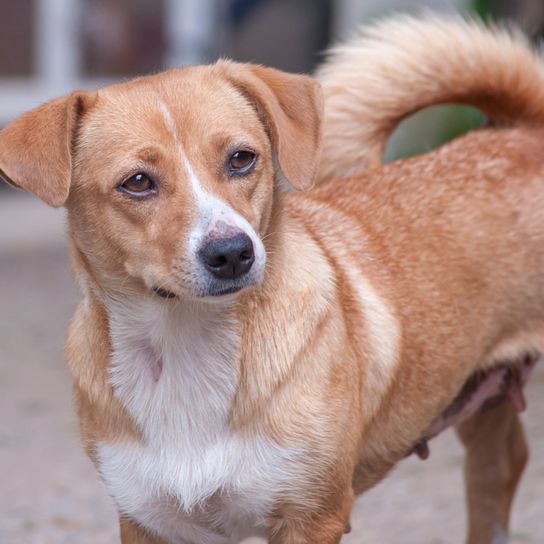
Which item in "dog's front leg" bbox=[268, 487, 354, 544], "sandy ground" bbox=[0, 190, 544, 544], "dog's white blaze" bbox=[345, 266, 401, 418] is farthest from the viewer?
"sandy ground" bbox=[0, 190, 544, 544]

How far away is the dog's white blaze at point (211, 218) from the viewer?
310 centimetres

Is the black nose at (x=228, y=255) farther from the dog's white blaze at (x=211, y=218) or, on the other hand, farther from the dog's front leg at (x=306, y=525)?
the dog's front leg at (x=306, y=525)

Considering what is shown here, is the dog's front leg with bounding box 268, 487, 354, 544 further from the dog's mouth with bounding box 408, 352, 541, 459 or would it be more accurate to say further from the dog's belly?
the dog's mouth with bounding box 408, 352, 541, 459

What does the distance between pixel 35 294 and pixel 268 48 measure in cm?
557

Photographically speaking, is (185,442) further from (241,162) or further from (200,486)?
(241,162)

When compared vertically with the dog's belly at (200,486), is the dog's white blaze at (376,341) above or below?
above

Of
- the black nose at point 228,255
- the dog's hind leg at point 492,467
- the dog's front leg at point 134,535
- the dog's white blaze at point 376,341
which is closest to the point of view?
the black nose at point 228,255

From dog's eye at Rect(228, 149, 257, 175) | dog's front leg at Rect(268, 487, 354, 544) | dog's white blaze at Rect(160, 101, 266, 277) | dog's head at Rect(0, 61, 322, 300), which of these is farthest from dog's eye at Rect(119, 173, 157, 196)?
dog's front leg at Rect(268, 487, 354, 544)

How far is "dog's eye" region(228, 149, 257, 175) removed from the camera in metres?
3.32

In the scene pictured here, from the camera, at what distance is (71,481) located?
222 inches

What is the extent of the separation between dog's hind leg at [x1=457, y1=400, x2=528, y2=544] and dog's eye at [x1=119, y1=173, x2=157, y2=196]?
196 centimetres

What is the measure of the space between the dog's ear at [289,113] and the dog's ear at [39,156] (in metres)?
0.55

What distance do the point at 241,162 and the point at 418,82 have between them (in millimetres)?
1314

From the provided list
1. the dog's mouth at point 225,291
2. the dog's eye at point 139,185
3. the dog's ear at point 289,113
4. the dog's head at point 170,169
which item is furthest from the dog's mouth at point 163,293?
the dog's ear at point 289,113
